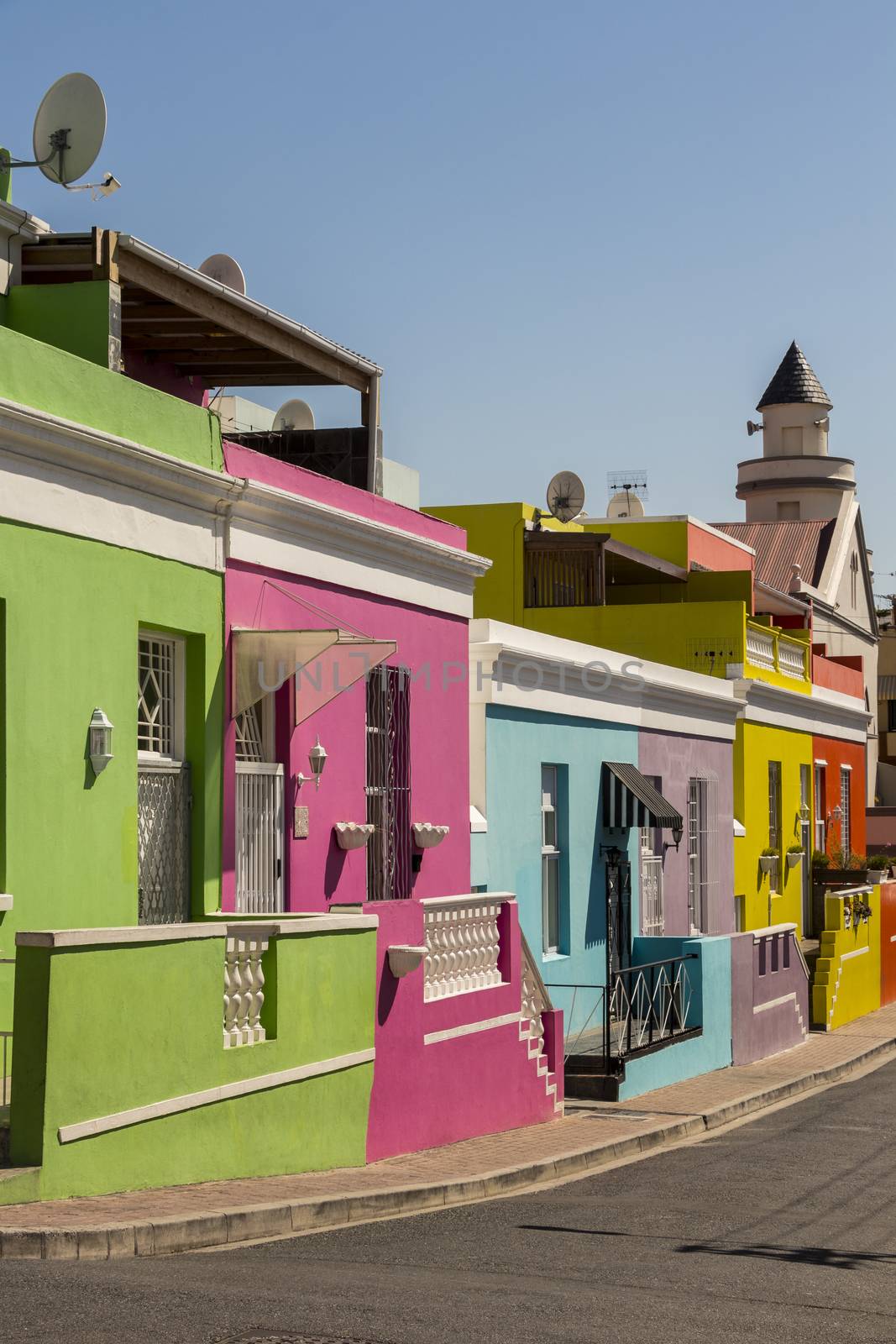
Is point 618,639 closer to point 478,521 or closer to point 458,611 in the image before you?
point 478,521

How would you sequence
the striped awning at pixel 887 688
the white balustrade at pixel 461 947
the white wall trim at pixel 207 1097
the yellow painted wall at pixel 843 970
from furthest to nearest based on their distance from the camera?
the striped awning at pixel 887 688, the yellow painted wall at pixel 843 970, the white balustrade at pixel 461 947, the white wall trim at pixel 207 1097

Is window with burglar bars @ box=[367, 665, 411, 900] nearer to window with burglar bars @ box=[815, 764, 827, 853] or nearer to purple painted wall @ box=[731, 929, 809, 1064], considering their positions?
purple painted wall @ box=[731, 929, 809, 1064]

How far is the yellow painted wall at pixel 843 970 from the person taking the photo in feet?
84.4

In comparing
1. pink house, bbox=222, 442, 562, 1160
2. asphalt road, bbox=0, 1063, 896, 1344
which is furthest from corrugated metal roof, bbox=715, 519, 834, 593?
asphalt road, bbox=0, 1063, 896, 1344

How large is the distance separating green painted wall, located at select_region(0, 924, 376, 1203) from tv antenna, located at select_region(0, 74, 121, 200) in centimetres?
607

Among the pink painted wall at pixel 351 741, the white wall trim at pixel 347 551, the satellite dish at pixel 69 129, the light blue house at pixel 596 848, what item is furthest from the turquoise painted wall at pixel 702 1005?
the satellite dish at pixel 69 129

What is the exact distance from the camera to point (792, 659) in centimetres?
3058

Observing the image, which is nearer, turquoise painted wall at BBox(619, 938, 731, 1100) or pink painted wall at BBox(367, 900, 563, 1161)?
pink painted wall at BBox(367, 900, 563, 1161)

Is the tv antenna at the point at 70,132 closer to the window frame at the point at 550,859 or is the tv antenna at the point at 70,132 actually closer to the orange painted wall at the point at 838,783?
the window frame at the point at 550,859

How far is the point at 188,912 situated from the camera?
40.9 feet

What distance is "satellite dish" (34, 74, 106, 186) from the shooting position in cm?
1327

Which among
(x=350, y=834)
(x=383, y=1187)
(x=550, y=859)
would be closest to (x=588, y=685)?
(x=550, y=859)

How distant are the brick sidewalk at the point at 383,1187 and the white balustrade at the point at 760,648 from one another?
349 inches

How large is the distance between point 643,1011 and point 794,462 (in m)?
39.3
